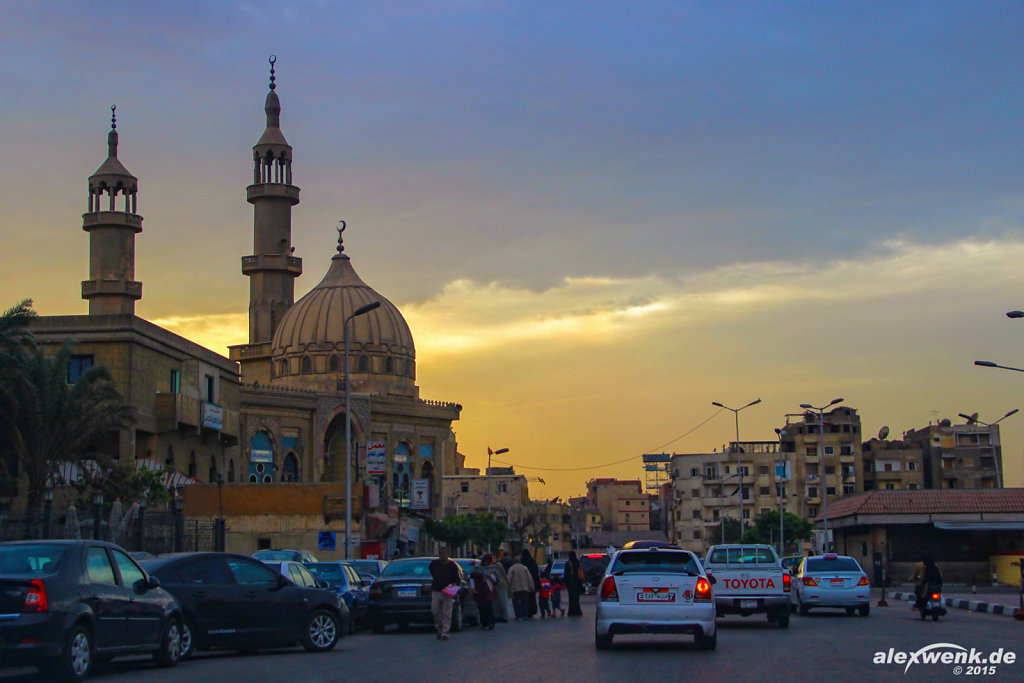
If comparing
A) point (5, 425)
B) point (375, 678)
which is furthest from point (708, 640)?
point (5, 425)

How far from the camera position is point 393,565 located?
2259cm

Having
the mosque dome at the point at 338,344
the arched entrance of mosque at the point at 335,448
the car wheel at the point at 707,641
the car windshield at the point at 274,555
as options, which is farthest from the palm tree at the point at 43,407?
the mosque dome at the point at 338,344

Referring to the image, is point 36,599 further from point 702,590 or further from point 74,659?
point 702,590

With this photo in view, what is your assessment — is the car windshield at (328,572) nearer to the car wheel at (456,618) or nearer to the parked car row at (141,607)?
the car wheel at (456,618)

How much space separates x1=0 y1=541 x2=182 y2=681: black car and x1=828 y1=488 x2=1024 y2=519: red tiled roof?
4807cm

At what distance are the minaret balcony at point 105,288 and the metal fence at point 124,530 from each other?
33.3 m

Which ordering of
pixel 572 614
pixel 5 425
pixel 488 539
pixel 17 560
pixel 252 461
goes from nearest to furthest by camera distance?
pixel 17 560 → pixel 572 614 → pixel 5 425 → pixel 252 461 → pixel 488 539

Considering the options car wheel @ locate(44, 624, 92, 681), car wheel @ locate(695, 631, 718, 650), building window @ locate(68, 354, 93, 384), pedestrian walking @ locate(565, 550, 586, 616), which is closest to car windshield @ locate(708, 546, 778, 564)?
pedestrian walking @ locate(565, 550, 586, 616)

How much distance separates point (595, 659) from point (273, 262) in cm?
6369

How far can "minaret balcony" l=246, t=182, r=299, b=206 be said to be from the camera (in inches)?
2958

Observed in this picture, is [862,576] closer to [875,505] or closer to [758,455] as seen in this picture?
[875,505]

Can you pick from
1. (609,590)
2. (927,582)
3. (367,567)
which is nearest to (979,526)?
(927,582)

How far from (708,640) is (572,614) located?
40.8 ft

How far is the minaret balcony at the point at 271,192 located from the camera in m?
75.1
